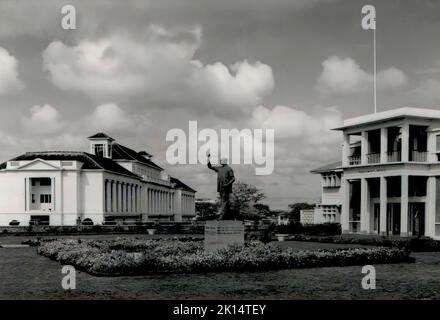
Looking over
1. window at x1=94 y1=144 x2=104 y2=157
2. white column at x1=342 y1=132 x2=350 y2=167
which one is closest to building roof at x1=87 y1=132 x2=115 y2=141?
window at x1=94 y1=144 x2=104 y2=157

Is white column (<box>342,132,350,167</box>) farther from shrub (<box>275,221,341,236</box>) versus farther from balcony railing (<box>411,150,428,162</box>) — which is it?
balcony railing (<box>411,150,428,162</box>)

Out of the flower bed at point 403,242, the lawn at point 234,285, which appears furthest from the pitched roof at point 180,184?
the lawn at point 234,285

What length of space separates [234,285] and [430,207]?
1240 inches

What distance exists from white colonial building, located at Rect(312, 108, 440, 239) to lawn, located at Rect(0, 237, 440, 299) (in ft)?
78.2

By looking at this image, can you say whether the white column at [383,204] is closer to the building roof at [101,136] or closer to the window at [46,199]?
the window at [46,199]

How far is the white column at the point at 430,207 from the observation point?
4362 centimetres

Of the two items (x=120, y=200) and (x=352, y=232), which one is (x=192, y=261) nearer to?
(x=352, y=232)

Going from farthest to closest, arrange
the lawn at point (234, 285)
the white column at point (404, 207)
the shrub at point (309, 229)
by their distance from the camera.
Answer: the shrub at point (309, 229) → the white column at point (404, 207) → the lawn at point (234, 285)

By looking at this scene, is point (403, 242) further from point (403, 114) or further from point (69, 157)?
point (69, 157)

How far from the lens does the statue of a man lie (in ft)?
80.3

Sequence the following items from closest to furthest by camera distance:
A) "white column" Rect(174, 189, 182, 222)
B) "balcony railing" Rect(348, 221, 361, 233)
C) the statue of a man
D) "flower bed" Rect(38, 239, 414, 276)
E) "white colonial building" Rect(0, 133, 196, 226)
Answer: "flower bed" Rect(38, 239, 414, 276)
the statue of a man
"balcony railing" Rect(348, 221, 361, 233)
"white colonial building" Rect(0, 133, 196, 226)
"white column" Rect(174, 189, 182, 222)

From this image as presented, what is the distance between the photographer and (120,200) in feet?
297

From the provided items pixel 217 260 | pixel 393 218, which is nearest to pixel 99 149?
pixel 393 218
